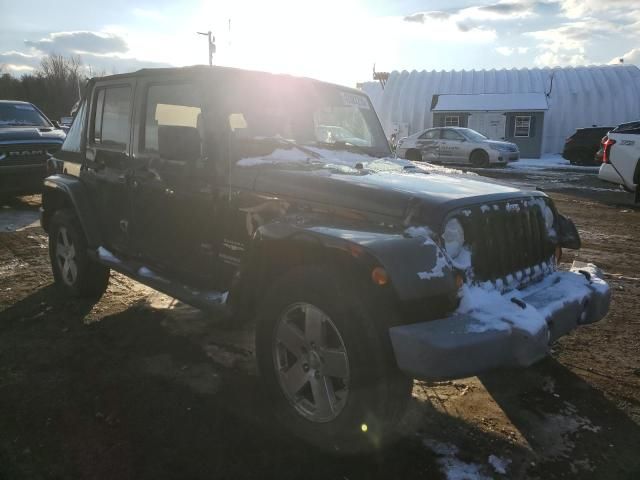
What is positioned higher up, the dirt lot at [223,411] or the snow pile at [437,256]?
the snow pile at [437,256]

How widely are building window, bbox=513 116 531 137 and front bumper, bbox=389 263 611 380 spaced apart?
1216 inches

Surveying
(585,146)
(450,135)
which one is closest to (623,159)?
(450,135)

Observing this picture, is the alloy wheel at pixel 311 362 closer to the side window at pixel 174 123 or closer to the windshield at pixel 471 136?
the side window at pixel 174 123

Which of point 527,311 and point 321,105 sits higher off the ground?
point 321,105

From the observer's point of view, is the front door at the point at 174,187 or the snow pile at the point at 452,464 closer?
the snow pile at the point at 452,464

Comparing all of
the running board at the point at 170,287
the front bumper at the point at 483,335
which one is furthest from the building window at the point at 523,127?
the front bumper at the point at 483,335

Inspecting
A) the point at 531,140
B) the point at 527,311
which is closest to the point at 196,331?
the point at 527,311

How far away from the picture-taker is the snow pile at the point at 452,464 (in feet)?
8.06

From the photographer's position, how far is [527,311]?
2.43m

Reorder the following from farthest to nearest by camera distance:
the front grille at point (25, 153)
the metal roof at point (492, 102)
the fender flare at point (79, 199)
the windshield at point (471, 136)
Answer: the metal roof at point (492, 102)
the windshield at point (471, 136)
the front grille at point (25, 153)
the fender flare at point (79, 199)

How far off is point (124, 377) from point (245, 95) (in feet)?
6.84

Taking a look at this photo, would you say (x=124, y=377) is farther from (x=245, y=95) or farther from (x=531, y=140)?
(x=531, y=140)

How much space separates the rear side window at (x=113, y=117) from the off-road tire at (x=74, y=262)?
0.83 metres

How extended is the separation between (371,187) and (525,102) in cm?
3157
